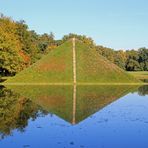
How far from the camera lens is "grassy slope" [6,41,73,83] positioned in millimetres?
57406

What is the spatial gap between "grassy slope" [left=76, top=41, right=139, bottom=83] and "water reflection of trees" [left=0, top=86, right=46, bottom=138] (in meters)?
30.7

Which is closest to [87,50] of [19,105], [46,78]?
[46,78]

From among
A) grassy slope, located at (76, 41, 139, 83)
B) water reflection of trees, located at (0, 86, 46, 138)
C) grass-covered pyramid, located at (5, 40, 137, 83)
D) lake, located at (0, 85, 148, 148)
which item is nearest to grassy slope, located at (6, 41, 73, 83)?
grass-covered pyramid, located at (5, 40, 137, 83)

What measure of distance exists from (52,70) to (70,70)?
2705 millimetres

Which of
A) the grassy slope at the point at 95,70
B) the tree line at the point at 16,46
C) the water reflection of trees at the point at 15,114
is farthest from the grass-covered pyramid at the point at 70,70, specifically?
the water reflection of trees at the point at 15,114

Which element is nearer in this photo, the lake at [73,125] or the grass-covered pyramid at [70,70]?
the lake at [73,125]

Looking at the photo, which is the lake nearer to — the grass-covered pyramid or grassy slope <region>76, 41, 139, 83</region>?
the grass-covered pyramid

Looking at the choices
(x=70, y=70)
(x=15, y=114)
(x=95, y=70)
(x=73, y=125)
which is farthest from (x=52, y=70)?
(x=73, y=125)

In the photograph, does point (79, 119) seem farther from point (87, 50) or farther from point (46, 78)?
point (87, 50)

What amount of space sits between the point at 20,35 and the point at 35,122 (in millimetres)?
61192

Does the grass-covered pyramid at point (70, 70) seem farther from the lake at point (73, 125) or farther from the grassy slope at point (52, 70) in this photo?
the lake at point (73, 125)

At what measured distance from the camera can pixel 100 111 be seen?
960 inches

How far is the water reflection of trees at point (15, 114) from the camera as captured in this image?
1780 centimetres

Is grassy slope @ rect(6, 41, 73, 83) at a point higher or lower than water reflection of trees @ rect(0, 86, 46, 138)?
higher
